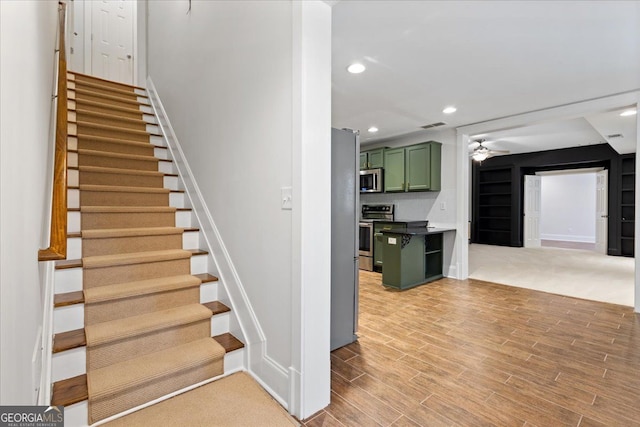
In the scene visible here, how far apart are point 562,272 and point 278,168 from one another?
6.07 m

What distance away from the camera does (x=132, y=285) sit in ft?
7.06

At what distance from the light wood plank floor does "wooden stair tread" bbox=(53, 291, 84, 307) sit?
5.07 ft

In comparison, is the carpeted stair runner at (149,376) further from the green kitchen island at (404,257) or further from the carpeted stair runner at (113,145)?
the green kitchen island at (404,257)

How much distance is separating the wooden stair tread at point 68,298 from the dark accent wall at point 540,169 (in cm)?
984

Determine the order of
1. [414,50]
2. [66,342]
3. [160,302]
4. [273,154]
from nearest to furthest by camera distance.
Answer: [66,342], [273,154], [160,302], [414,50]

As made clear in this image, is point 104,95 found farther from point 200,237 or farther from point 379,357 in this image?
point 379,357


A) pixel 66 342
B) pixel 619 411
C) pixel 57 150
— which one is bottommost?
pixel 619 411

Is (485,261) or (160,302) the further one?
(485,261)

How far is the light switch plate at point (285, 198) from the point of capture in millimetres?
1738

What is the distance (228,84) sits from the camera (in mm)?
2400

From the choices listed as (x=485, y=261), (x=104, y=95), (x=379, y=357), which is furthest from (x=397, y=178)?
(x=104, y=95)

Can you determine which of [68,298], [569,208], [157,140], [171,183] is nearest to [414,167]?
[171,183]

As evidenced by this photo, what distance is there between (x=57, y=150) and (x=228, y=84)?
1.26 m

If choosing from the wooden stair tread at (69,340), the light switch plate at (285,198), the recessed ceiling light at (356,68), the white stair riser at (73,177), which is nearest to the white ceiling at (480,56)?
the recessed ceiling light at (356,68)
